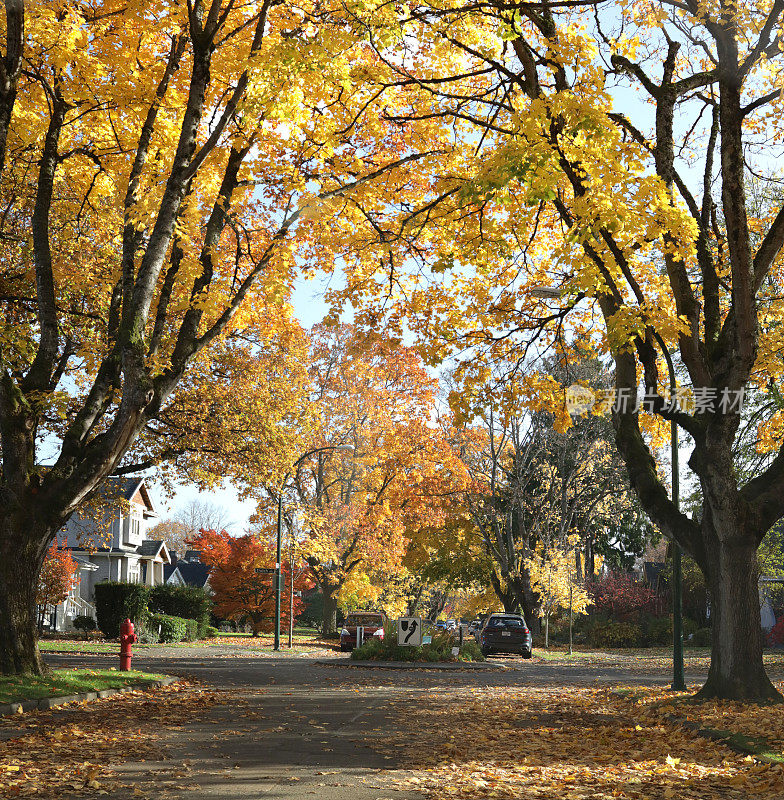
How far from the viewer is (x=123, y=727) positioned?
10.4 meters

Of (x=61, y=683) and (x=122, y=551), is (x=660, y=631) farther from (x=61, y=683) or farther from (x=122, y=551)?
(x=61, y=683)

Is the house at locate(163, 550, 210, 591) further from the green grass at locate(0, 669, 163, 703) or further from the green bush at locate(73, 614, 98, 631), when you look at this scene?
the green grass at locate(0, 669, 163, 703)

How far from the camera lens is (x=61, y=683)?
1327 cm

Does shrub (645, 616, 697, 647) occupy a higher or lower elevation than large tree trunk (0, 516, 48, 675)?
lower

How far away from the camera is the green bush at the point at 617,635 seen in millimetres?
47938

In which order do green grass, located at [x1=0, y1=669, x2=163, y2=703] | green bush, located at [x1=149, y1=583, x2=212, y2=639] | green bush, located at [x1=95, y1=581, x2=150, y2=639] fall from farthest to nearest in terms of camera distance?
1. green bush, located at [x1=149, y1=583, x2=212, y2=639]
2. green bush, located at [x1=95, y1=581, x2=150, y2=639]
3. green grass, located at [x1=0, y1=669, x2=163, y2=703]

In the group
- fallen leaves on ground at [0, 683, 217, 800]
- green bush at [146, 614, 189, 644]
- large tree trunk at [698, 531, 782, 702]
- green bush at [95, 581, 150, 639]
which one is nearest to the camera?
fallen leaves on ground at [0, 683, 217, 800]

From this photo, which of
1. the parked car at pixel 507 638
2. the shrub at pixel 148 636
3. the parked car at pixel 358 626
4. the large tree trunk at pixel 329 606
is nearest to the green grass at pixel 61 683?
the parked car at pixel 358 626

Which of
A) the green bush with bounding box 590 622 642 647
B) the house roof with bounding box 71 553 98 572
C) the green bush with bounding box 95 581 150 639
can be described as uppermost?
the house roof with bounding box 71 553 98 572

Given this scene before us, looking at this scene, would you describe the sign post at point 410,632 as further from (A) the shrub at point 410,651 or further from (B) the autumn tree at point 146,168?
(B) the autumn tree at point 146,168

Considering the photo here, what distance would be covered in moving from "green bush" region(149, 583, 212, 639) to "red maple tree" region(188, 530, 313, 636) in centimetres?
343

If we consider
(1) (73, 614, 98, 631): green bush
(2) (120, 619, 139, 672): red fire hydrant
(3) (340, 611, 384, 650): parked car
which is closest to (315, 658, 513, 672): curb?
(3) (340, 611, 384, 650): parked car

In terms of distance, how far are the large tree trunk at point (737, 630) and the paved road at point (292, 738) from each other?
4799mm

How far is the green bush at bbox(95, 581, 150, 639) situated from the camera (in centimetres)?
3525
